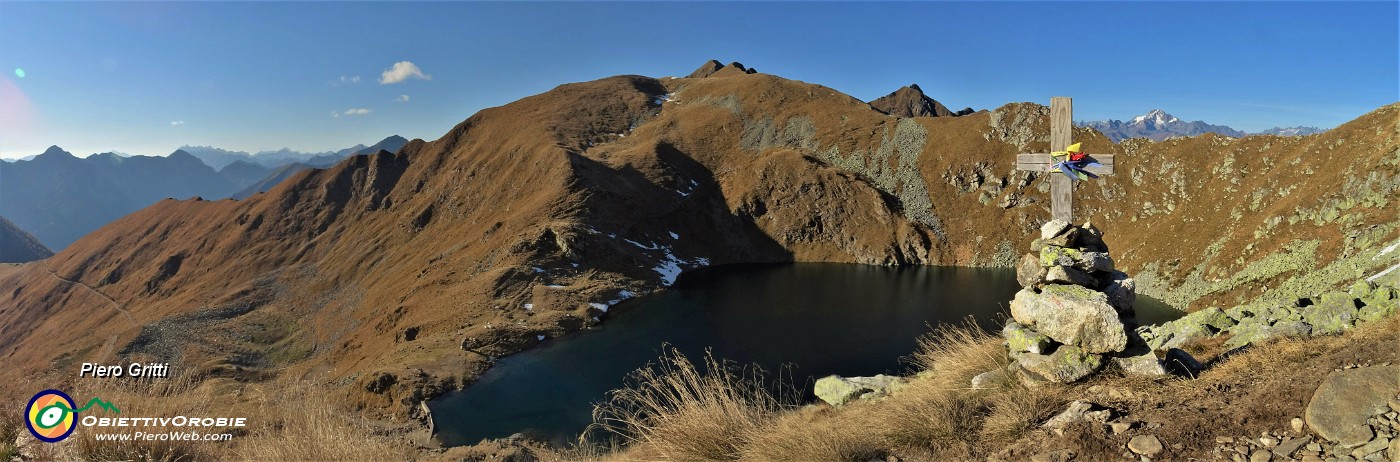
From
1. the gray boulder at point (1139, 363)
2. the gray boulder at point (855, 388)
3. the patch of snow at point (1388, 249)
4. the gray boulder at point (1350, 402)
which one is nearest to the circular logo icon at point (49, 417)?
the gray boulder at point (855, 388)

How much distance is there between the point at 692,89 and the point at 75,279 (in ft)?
296

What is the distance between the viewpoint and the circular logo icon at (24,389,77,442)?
5805 mm

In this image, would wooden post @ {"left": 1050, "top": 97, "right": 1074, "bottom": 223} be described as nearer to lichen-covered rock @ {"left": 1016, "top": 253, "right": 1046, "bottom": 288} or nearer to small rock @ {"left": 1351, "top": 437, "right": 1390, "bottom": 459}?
lichen-covered rock @ {"left": 1016, "top": 253, "right": 1046, "bottom": 288}

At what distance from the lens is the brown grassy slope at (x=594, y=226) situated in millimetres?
33500

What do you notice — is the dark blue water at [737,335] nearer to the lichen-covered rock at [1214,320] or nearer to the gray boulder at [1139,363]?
the lichen-covered rock at [1214,320]

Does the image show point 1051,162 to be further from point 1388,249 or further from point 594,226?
point 594,226

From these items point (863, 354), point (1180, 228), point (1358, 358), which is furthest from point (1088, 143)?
point (1358, 358)

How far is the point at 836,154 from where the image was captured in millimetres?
73250

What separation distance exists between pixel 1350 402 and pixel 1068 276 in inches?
111

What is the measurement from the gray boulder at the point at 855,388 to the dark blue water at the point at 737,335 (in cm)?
670

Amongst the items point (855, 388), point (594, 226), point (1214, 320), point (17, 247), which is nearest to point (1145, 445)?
point (855, 388)

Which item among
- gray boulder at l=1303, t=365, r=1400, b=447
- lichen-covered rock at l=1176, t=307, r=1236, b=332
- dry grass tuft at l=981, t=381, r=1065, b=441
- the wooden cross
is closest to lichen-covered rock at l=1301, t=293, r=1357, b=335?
lichen-covered rock at l=1176, t=307, r=1236, b=332

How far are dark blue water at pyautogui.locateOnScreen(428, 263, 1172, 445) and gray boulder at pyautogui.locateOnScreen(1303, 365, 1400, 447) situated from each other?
11235 millimetres

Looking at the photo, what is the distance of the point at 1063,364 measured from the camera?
6473 millimetres
